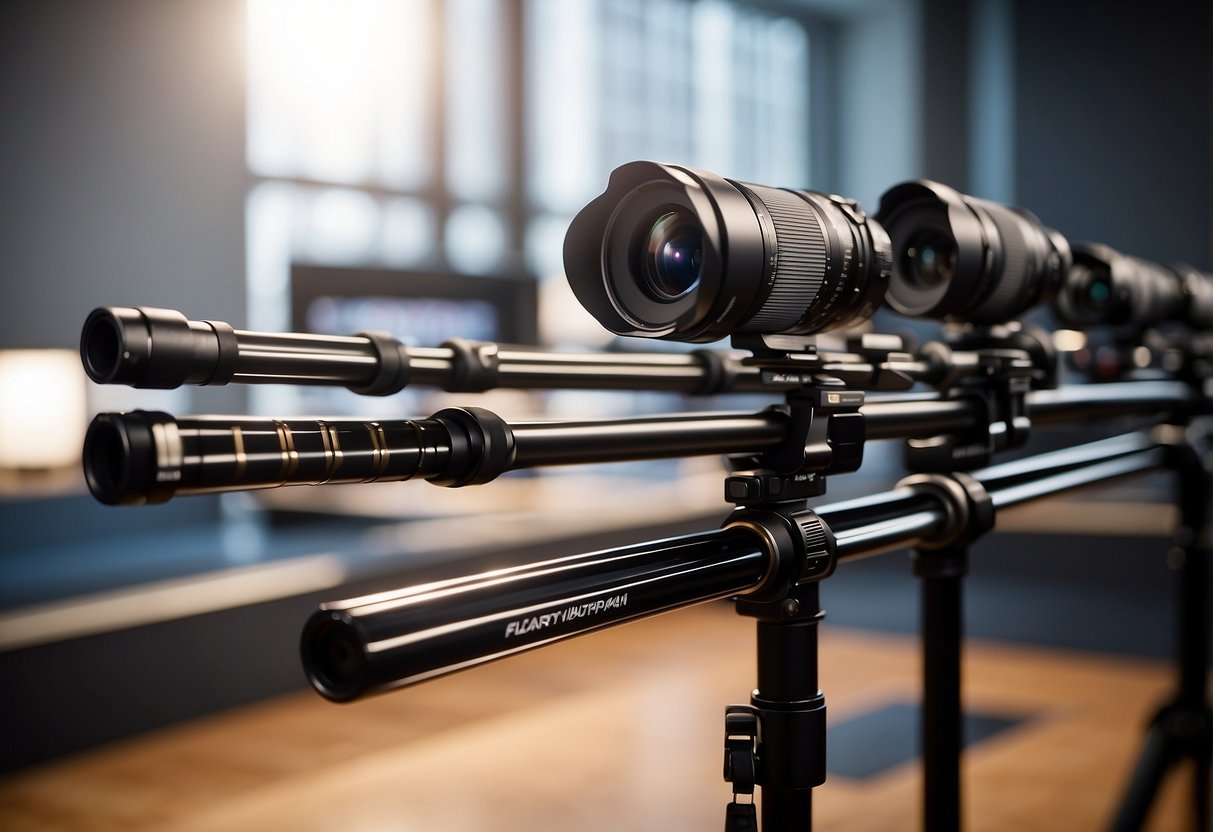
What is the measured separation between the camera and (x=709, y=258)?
0.62 metres

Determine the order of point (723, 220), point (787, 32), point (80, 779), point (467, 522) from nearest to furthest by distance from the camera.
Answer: point (723, 220) → point (80, 779) → point (467, 522) → point (787, 32)

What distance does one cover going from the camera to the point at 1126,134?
18.6 ft

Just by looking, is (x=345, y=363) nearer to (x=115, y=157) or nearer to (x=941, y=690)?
(x=941, y=690)

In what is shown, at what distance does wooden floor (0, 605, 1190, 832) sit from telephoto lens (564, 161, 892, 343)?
1544 millimetres

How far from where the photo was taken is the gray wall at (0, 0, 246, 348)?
3.03 meters

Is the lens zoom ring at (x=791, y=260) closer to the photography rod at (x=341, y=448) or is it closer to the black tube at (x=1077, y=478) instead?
the photography rod at (x=341, y=448)

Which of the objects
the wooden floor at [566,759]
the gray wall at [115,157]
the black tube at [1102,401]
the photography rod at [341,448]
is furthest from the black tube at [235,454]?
the gray wall at [115,157]

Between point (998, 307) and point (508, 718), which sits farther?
point (508, 718)

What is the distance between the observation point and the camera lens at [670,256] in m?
0.70

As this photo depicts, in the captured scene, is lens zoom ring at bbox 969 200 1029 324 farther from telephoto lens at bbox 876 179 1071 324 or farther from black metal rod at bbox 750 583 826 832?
black metal rod at bbox 750 583 826 832

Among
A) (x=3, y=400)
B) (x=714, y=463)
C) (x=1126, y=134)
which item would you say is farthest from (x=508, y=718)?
(x=1126, y=134)

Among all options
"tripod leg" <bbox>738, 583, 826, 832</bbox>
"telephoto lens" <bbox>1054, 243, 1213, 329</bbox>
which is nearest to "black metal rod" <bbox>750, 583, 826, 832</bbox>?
"tripod leg" <bbox>738, 583, 826, 832</bbox>

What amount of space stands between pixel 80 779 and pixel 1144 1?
5.36 m

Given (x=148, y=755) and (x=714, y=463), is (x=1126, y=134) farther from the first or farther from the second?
(x=148, y=755)
